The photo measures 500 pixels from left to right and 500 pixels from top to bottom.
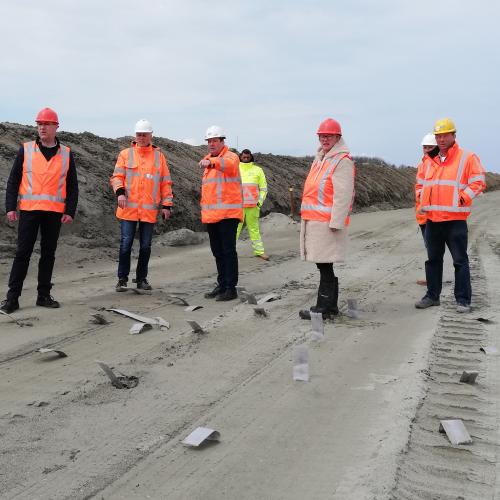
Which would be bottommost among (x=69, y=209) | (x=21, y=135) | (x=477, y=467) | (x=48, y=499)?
(x=48, y=499)

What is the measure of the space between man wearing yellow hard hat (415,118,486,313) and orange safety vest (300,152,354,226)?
120 centimetres

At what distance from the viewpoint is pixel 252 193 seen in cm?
1131

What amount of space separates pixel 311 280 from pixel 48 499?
6.47m

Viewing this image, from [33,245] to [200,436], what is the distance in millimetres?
4284

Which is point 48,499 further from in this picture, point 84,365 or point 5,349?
point 5,349

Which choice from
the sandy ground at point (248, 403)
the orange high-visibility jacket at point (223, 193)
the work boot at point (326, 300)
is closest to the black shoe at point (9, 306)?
the sandy ground at point (248, 403)

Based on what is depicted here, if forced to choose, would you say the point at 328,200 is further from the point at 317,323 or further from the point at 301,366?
the point at 301,366

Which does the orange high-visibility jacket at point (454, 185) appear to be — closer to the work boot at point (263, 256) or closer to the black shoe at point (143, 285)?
the black shoe at point (143, 285)

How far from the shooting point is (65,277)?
9.27 meters

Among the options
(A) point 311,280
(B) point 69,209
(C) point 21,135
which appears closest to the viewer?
(B) point 69,209

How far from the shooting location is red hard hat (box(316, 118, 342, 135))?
6312 mm

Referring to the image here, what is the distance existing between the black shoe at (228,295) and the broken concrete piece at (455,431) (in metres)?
4.04

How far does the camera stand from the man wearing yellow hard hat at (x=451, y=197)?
6.70 m

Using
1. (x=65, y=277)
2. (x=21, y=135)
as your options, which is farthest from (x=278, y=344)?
(x=21, y=135)
